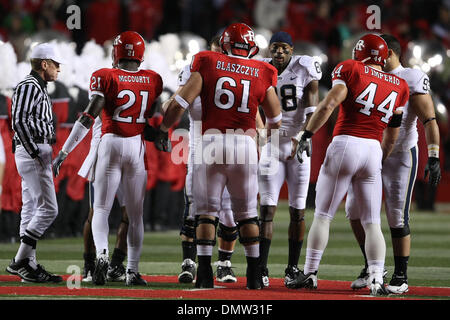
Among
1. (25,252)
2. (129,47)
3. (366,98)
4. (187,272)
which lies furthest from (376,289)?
(25,252)

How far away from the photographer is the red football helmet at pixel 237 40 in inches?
314

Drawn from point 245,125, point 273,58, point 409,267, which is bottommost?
point 409,267

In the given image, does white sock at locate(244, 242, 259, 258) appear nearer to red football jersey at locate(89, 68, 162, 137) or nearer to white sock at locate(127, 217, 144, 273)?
white sock at locate(127, 217, 144, 273)

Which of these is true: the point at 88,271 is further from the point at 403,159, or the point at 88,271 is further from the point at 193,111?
the point at 403,159

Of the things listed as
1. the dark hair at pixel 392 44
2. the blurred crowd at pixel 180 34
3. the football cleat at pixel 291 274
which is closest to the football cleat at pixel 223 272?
the football cleat at pixel 291 274

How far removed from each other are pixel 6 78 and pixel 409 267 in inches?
208

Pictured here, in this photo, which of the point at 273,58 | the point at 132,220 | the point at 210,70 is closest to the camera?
the point at 210,70

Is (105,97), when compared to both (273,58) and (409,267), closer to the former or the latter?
(273,58)

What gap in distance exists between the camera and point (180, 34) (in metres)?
21.0

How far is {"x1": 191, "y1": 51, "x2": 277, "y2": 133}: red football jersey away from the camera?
789 cm

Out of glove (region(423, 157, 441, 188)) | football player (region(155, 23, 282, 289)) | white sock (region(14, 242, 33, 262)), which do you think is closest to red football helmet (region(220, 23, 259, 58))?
football player (region(155, 23, 282, 289))

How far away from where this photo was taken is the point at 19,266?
8742mm

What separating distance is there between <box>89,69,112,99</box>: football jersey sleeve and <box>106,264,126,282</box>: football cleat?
160 centimetres
